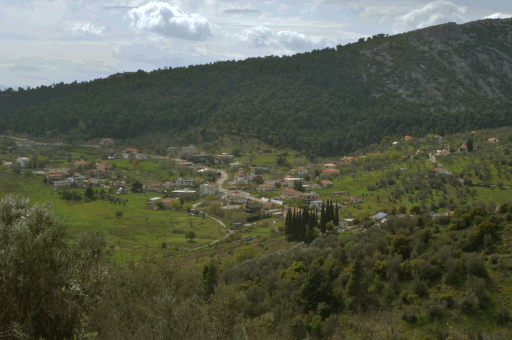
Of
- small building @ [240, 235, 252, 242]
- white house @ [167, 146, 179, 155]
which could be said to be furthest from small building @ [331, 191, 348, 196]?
white house @ [167, 146, 179, 155]

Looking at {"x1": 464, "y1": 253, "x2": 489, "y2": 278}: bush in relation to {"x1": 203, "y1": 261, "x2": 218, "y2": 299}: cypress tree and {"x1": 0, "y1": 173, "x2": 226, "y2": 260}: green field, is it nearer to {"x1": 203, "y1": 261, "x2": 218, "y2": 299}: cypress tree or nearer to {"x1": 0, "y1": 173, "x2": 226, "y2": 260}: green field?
{"x1": 203, "y1": 261, "x2": 218, "y2": 299}: cypress tree

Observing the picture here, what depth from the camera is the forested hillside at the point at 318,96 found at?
8344cm

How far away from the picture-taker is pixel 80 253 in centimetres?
886

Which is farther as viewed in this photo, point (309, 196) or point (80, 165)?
point (80, 165)

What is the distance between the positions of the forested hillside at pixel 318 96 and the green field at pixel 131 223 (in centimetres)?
4123

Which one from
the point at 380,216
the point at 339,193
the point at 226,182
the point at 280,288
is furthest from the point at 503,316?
the point at 226,182

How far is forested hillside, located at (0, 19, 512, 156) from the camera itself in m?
83.4

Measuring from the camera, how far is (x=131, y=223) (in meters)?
35.4

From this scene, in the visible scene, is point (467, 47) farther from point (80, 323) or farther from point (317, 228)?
point (80, 323)

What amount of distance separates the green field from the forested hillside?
41230 mm

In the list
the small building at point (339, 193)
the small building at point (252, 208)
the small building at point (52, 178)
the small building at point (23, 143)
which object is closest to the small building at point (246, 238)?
the small building at point (252, 208)

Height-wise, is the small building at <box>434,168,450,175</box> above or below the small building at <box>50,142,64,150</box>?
below

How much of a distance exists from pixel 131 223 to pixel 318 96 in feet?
237

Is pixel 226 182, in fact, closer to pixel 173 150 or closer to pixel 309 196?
pixel 309 196
